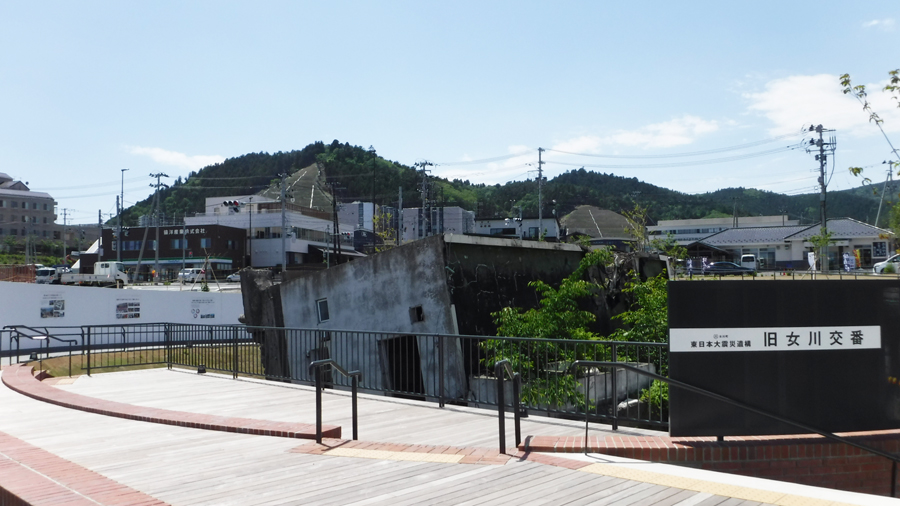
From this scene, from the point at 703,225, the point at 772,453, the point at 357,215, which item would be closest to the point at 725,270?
the point at 772,453

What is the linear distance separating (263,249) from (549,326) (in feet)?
256

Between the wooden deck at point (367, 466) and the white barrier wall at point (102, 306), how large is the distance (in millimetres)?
19659

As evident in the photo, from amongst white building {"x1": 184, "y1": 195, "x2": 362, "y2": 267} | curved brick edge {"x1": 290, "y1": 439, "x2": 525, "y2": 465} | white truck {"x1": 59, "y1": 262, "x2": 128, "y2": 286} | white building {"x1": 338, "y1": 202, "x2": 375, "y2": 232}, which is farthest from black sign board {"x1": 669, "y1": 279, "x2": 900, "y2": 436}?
white building {"x1": 338, "y1": 202, "x2": 375, "y2": 232}

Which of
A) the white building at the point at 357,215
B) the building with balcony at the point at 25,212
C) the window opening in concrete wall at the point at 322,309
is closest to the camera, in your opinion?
the window opening in concrete wall at the point at 322,309

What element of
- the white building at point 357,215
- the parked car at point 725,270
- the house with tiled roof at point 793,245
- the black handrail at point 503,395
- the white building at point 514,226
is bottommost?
the black handrail at point 503,395

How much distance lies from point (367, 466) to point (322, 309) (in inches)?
554

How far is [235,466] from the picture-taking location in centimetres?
714

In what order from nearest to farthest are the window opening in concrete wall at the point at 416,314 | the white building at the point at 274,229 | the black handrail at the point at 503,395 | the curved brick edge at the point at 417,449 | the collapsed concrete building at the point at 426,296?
the curved brick edge at the point at 417,449, the black handrail at the point at 503,395, the collapsed concrete building at the point at 426,296, the window opening in concrete wall at the point at 416,314, the white building at the point at 274,229

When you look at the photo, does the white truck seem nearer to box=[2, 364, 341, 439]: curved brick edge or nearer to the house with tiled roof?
box=[2, 364, 341, 439]: curved brick edge

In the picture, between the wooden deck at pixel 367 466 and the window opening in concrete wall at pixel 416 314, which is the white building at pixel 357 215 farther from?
the wooden deck at pixel 367 466

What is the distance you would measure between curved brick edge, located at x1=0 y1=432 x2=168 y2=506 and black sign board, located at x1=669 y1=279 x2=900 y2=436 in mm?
5520

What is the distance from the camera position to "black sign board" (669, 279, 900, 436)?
7.68 m

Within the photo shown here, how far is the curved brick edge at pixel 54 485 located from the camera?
5.80 metres

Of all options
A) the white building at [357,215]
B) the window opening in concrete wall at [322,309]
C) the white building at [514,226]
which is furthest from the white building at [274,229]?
the window opening in concrete wall at [322,309]
